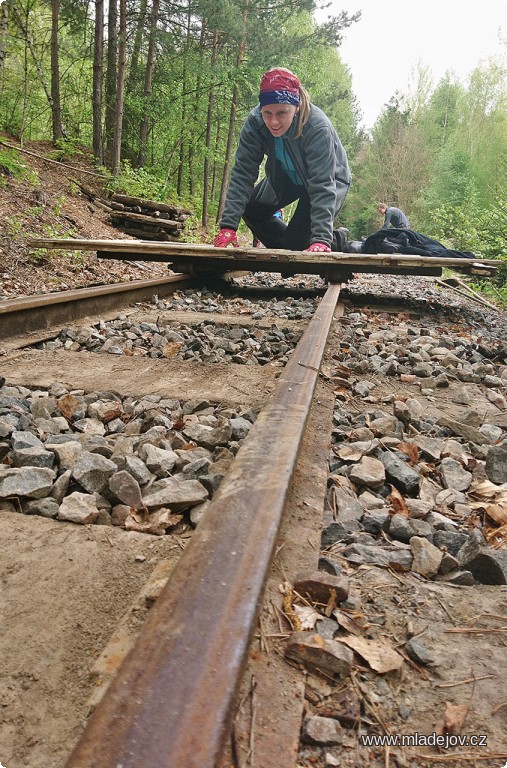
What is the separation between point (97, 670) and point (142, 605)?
0.14 metres

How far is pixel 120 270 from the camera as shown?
6770 millimetres

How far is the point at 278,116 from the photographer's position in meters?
4.89

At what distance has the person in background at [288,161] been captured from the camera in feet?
15.8

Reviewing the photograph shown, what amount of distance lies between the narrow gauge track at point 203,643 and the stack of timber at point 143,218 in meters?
9.04

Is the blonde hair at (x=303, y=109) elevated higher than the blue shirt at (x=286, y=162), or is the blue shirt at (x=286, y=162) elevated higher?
the blonde hair at (x=303, y=109)

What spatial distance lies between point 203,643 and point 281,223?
6.60 meters

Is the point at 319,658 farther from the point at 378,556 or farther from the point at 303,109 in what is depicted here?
the point at 303,109

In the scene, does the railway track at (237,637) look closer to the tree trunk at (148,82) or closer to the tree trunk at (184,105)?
the tree trunk at (148,82)

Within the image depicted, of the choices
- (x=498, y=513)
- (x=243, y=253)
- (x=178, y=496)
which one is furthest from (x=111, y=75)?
(x=498, y=513)

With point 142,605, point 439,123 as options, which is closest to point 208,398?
point 142,605

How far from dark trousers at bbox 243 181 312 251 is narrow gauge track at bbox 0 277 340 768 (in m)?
5.49

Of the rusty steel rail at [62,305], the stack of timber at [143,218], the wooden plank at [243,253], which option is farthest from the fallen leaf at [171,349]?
the stack of timber at [143,218]

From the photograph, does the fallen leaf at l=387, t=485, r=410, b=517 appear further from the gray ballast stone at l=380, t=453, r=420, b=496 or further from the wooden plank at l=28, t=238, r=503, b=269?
the wooden plank at l=28, t=238, r=503, b=269

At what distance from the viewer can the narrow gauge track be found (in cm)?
52
